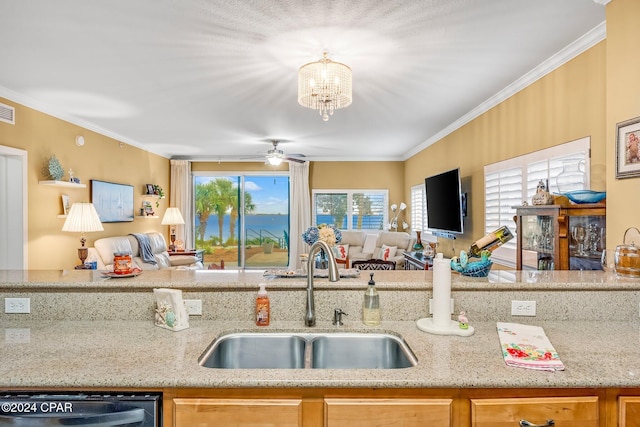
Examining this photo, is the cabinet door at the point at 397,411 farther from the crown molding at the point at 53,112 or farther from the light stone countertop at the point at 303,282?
the crown molding at the point at 53,112

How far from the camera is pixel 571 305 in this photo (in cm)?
164

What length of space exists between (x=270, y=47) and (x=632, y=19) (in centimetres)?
211

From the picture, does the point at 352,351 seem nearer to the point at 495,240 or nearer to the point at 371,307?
the point at 371,307

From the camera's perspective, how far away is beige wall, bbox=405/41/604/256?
242cm

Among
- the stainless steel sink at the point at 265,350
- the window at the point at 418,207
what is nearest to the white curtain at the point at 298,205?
the window at the point at 418,207

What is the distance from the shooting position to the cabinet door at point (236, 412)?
44.5 inches

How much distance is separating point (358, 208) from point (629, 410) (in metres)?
6.80

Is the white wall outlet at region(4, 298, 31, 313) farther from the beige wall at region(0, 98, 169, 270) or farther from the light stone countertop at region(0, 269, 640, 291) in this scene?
the beige wall at region(0, 98, 169, 270)

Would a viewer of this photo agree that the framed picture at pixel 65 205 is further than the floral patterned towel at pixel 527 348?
Yes

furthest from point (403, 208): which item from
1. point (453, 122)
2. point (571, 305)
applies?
point (571, 305)

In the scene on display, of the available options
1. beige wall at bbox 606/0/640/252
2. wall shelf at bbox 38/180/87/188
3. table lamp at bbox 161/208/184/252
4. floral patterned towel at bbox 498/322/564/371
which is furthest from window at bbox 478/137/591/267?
table lamp at bbox 161/208/184/252

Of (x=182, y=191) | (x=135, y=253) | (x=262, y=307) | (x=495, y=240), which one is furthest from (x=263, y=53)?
(x=182, y=191)

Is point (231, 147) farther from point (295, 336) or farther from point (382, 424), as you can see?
point (382, 424)

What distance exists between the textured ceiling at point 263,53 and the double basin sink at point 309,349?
1.79m
